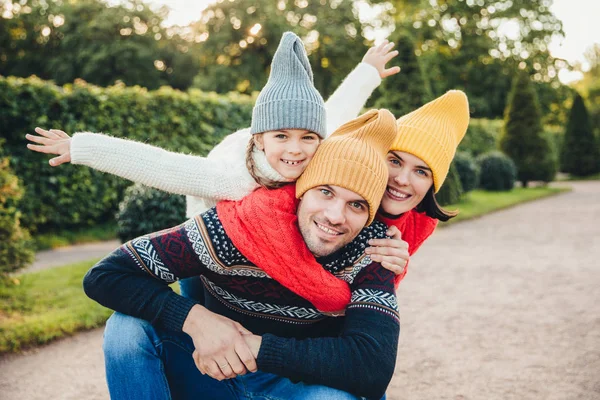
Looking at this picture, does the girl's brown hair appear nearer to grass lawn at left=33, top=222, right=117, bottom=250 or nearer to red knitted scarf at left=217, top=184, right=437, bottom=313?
red knitted scarf at left=217, top=184, right=437, bottom=313

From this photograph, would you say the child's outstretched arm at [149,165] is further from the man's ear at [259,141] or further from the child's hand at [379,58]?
the child's hand at [379,58]

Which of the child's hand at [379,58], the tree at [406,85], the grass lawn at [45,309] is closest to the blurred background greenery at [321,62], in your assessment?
the tree at [406,85]

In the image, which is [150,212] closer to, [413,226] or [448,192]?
[413,226]

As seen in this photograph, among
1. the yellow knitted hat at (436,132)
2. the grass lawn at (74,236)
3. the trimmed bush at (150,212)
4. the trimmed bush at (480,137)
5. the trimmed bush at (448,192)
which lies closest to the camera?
the yellow knitted hat at (436,132)

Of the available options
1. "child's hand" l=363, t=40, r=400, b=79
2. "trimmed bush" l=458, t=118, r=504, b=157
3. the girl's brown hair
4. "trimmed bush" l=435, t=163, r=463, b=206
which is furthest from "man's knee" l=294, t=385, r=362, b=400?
"trimmed bush" l=458, t=118, r=504, b=157

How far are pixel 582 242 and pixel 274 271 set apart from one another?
8.07 m

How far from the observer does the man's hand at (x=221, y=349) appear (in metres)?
1.94

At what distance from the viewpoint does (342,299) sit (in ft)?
6.87

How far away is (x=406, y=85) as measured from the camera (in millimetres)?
11742

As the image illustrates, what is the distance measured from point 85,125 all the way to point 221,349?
26.3 ft

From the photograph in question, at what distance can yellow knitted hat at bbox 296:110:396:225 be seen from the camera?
6.98 ft

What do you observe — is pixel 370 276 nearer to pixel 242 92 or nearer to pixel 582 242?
pixel 582 242

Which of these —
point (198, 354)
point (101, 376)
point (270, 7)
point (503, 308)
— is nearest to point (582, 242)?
point (503, 308)

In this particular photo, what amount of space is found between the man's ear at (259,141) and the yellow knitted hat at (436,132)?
27.0 inches
